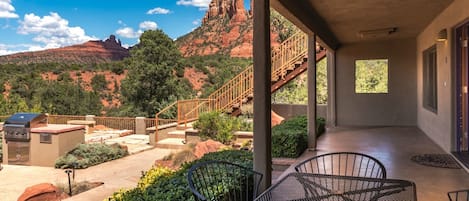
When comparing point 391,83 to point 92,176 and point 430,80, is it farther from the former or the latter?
point 92,176

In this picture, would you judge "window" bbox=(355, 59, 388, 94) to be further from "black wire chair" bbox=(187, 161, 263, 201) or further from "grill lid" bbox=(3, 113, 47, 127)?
"grill lid" bbox=(3, 113, 47, 127)

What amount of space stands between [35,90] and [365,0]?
1955 centimetres

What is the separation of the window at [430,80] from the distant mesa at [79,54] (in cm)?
2756

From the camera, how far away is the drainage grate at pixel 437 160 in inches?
198

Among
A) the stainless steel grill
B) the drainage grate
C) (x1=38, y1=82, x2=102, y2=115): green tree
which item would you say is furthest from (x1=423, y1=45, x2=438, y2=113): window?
(x1=38, y1=82, x2=102, y2=115): green tree

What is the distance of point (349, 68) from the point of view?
10227 millimetres

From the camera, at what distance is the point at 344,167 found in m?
5.00

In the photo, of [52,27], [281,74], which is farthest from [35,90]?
[52,27]

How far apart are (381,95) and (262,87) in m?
7.54

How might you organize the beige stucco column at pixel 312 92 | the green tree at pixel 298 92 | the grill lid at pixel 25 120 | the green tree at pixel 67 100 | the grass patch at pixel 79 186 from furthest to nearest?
1. the green tree at pixel 67 100
2. the green tree at pixel 298 92
3. the grill lid at pixel 25 120
4. the grass patch at pixel 79 186
5. the beige stucco column at pixel 312 92

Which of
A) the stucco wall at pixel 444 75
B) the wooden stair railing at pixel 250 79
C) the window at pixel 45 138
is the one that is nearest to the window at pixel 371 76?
the wooden stair railing at pixel 250 79

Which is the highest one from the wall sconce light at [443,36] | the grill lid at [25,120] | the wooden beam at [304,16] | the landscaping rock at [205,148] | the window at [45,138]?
the wooden beam at [304,16]

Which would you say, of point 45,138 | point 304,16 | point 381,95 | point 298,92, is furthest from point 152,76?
point 304,16

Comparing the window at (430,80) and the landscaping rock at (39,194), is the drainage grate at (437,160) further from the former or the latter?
the landscaping rock at (39,194)
